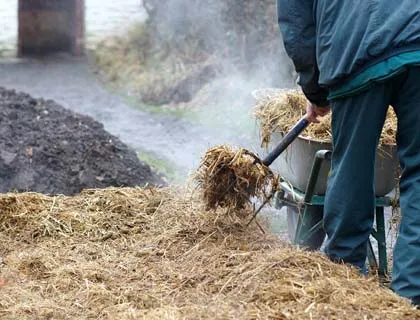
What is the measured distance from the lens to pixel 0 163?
7270mm

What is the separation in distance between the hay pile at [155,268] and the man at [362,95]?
295 mm

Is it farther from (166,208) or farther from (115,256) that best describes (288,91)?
(115,256)

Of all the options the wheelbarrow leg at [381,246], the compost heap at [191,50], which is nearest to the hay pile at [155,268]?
the wheelbarrow leg at [381,246]

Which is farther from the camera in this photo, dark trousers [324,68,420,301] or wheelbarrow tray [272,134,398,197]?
wheelbarrow tray [272,134,398,197]

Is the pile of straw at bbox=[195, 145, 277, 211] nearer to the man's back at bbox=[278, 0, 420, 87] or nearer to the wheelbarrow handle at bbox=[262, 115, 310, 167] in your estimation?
the wheelbarrow handle at bbox=[262, 115, 310, 167]

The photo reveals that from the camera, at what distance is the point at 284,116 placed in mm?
5387

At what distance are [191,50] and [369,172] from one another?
7777mm

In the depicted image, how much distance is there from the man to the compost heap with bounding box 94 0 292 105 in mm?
5389

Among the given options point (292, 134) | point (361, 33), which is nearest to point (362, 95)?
point (361, 33)

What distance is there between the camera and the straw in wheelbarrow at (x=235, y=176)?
475 cm

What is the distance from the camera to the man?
4.03m

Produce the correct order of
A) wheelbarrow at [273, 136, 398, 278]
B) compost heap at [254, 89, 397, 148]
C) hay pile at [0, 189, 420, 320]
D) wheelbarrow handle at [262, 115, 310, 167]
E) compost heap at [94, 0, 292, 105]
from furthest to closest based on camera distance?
compost heap at [94, 0, 292, 105]
compost heap at [254, 89, 397, 148]
wheelbarrow at [273, 136, 398, 278]
wheelbarrow handle at [262, 115, 310, 167]
hay pile at [0, 189, 420, 320]

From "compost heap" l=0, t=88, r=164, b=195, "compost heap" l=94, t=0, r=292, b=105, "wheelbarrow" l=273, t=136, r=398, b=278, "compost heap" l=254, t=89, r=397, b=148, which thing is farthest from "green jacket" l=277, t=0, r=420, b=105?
"compost heap" l=94, t=0, r=292, b=105

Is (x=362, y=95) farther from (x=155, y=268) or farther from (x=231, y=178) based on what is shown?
(x=155, y=268)
